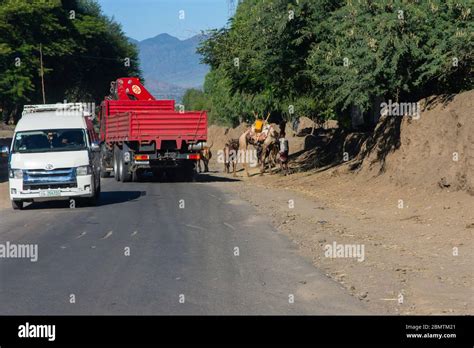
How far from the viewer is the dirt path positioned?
33.4 ft

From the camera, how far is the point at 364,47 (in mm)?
22047

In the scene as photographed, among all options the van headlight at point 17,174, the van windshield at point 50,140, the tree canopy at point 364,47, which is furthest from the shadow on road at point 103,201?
the tree canopy at point 364,47

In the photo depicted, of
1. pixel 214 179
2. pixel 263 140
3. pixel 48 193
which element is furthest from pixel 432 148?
pixel 263 140

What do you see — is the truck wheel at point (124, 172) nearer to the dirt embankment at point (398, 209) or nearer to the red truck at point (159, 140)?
the red truck at point (159, 140)

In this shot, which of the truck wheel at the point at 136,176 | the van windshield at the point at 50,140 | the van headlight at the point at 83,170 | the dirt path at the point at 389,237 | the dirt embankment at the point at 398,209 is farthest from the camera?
the truck wheel at the point at 136,176

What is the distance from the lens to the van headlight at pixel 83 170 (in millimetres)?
20891

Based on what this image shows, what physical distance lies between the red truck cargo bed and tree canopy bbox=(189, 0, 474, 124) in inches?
118

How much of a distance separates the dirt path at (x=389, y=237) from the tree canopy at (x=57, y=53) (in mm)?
32692

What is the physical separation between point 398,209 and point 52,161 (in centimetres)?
820

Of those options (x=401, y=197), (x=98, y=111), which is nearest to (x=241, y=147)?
(x=98, y=111)

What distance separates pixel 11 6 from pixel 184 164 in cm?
3296

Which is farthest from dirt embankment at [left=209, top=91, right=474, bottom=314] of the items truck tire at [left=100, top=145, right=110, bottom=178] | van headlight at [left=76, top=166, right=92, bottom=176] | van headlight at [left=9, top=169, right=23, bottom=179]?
truck tire at [left=100, top=145, right=110, bottom=178]
